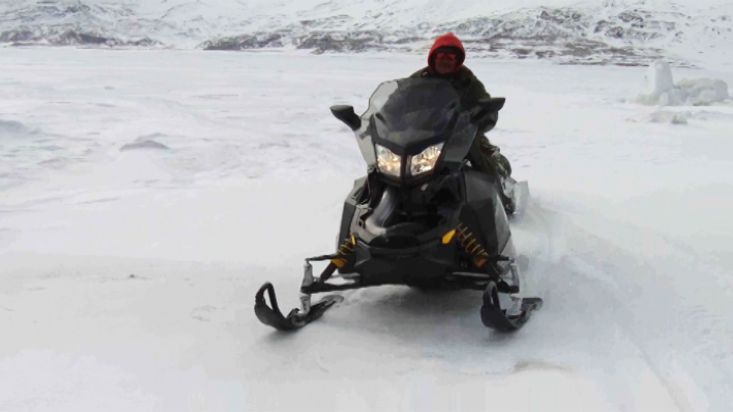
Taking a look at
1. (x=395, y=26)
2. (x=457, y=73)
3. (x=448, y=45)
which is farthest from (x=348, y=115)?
(x=395, y=26)

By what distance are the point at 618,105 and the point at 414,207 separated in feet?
43.6

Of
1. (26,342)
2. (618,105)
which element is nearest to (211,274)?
(26,342)

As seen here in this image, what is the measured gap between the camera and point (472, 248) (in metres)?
3.51

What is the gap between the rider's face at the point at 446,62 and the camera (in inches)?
173

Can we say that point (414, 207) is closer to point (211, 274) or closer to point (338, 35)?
point (211, 274)

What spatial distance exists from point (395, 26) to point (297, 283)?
119 metres

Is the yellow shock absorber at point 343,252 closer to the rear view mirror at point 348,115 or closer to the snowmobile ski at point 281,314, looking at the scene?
the snowmobile ski at point 281,314

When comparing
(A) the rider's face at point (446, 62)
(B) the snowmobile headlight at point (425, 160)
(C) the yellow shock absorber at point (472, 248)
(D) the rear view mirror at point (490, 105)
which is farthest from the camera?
(A) the rider's face at point (446, 62)

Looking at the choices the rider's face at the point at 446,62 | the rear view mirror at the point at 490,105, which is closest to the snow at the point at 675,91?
the rider's face at the point at 446,62

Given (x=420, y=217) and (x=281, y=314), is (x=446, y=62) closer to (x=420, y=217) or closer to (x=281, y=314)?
(x=420, y=217)

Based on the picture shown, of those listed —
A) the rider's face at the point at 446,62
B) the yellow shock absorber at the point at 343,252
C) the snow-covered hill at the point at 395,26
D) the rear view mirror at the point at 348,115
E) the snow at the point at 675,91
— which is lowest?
the snow-covered hill at the point at 395,26

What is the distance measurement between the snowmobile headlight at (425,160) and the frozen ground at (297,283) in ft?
2.58

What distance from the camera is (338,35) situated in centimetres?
10969

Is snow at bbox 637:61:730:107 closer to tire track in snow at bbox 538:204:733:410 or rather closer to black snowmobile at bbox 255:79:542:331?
tire track in snow at bbox 538:204:733:410
